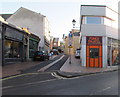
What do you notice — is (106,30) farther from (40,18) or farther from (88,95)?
(40,18)

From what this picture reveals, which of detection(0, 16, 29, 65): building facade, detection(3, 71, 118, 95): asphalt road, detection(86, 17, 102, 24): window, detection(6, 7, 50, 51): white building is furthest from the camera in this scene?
detection(6, 7, 50, 51): white building

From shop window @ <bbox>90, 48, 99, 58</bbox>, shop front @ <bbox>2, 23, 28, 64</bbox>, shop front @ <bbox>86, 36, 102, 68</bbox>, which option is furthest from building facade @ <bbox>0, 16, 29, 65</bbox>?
shop window @ <bbox>90, 48, 99, 58</bbox>

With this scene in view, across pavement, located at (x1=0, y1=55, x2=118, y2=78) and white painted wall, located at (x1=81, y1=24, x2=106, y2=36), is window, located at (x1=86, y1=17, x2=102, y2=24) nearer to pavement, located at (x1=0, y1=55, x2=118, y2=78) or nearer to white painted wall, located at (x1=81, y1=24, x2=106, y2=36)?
white painted wall, located at (x1=81, y1=24, x2=106, y2=36)

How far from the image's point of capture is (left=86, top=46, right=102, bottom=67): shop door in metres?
19.7

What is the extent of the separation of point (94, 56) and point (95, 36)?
2.32 metres

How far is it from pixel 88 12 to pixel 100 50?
463cm

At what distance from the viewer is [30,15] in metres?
40.7

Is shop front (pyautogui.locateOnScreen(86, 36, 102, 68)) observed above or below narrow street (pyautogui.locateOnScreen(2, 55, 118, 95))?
above

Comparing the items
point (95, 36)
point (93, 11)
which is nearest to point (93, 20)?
point (93, 11)

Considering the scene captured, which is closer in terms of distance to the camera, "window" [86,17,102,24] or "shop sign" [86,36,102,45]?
→ "shop sign" [86,36,102,45]

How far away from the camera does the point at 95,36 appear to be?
19.9 meters

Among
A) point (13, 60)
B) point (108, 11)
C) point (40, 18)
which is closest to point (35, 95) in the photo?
→ point (13, 60)

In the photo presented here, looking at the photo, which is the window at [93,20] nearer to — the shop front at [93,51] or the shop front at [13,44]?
the shop front at [93,51]

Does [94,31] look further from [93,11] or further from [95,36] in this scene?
[93,11]
